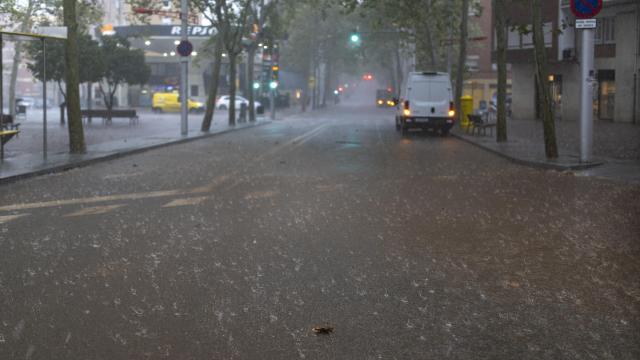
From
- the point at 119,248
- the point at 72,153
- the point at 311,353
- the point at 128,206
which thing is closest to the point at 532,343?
the point at 311,353

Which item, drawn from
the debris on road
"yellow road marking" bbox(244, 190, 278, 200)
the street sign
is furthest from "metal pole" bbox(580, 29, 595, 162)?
the debris on road

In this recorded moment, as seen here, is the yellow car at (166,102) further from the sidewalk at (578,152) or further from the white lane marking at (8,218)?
the white lane marking at (8,218)

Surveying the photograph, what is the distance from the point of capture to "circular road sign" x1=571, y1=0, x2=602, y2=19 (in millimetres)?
16388

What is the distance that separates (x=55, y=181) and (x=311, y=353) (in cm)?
1107

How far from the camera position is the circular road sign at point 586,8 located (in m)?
16.4

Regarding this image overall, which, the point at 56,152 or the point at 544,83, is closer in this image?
the point at 544,83

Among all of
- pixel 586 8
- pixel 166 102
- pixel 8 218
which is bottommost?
pixel 8 218

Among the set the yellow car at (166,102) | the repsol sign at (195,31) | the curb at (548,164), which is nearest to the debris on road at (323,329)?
the curb at (548,164)

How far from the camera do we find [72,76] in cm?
2022

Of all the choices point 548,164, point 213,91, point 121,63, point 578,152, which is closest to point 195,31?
point 121,63

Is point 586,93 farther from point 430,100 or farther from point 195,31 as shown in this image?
point 195,31

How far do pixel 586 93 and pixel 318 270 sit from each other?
1168 cm

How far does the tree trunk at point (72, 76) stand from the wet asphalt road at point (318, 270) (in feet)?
22.4

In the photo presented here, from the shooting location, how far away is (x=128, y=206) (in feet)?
37.1
